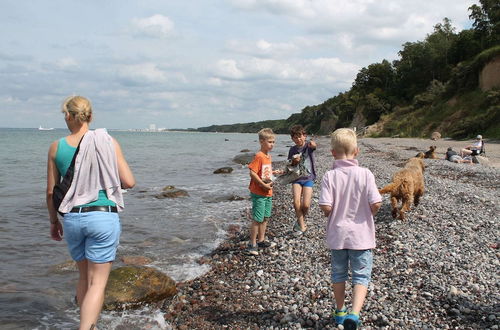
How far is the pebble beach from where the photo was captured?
4.28 meters

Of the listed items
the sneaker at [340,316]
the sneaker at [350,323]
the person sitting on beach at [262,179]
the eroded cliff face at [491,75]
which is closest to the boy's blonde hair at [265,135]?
the person sitting on beach at [262,179]

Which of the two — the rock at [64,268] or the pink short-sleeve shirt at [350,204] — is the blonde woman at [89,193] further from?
the rock at [64,268]

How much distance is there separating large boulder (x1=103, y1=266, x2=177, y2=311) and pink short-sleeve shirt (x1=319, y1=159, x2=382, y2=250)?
3033 mm

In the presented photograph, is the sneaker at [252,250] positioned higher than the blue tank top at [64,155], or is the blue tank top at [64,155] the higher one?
the blue tank top at [64,155]

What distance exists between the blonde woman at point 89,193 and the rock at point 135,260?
3.95 metres

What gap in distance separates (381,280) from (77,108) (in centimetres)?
421

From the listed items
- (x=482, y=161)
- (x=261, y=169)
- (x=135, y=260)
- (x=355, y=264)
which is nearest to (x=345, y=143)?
(x=355, y=264)

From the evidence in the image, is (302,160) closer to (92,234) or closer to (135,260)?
(135,260)

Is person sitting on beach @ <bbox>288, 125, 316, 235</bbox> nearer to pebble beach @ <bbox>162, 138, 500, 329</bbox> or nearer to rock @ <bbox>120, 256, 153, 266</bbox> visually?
pebble beach @ <bbox>162, 138, 500, 329</bbox>

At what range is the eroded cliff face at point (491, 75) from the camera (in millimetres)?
37781

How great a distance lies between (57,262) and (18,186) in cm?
1209

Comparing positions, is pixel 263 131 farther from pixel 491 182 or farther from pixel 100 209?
pixel 491 182

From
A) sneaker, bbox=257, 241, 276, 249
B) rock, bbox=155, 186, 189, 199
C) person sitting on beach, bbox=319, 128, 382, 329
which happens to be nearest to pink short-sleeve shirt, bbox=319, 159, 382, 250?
person sitting on beach, bbox=319, 128, 382, 329

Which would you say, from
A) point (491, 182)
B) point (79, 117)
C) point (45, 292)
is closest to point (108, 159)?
point (79, 117)
